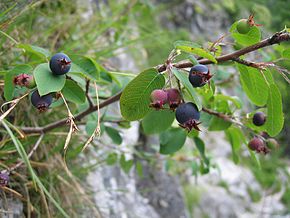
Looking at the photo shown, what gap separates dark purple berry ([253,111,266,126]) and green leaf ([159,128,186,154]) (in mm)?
210

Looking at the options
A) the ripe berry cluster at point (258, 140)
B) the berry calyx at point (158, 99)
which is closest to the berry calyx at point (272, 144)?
the ripe berry cluster at point (258, 140)

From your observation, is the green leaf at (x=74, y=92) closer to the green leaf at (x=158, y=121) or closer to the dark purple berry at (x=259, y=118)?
the green leaf at (x=158, y=121)

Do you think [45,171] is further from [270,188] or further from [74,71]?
[270,188]

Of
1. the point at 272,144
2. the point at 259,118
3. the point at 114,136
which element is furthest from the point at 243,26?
the point at 114,136

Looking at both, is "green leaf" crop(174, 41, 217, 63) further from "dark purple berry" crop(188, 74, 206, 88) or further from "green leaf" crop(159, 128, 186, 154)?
"green leaf" crop(159, 128, 186, 154)

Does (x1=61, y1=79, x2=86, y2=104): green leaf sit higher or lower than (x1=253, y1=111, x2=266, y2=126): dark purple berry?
higher

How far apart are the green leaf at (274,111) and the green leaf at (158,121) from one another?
20cm

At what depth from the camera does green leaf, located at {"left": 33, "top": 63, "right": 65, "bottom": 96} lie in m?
0.57

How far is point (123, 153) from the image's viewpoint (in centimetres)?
119

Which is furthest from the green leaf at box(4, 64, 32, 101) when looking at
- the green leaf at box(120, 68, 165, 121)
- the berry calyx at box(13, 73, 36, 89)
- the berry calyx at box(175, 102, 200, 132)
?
the berry calyx at box(175, 102, 200, 132)

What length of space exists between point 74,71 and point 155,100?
208 millimetres

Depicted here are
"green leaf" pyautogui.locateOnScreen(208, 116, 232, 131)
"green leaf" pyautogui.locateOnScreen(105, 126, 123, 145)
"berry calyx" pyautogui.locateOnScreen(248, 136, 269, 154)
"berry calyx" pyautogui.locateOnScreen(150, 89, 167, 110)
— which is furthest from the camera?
"green leaf" pyautogui.locateOnScreen(105, 126, 123, 145)

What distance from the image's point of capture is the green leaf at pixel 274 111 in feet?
2.14

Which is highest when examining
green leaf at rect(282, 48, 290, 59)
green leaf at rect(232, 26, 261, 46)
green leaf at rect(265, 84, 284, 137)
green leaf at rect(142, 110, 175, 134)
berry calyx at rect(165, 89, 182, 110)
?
green leaf at rect(232, 26, 261, 46)
